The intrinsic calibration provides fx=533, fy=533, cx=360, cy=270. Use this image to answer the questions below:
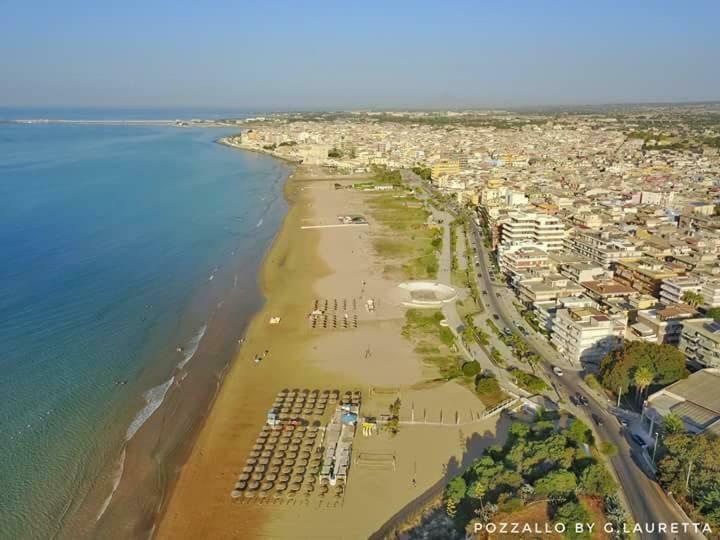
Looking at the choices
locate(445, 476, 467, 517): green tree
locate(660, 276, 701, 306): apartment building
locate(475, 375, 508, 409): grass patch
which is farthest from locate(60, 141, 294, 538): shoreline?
locate(660, 276, 701, 306): apartment building

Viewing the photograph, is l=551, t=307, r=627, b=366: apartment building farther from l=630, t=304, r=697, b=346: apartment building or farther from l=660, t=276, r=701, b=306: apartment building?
l=660, t=276, r=701, b=306: apartment building

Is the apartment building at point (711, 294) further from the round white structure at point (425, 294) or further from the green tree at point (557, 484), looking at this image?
the green tree at point (557, 484)

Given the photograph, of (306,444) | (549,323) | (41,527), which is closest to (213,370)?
(306,444)

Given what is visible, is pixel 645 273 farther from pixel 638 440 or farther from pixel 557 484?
pixel 557 484

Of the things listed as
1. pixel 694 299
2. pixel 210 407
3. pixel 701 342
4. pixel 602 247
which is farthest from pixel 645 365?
pixel 210 407

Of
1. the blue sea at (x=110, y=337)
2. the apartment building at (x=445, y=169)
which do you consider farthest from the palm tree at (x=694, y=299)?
the apartment building at (x=445, y=169)
